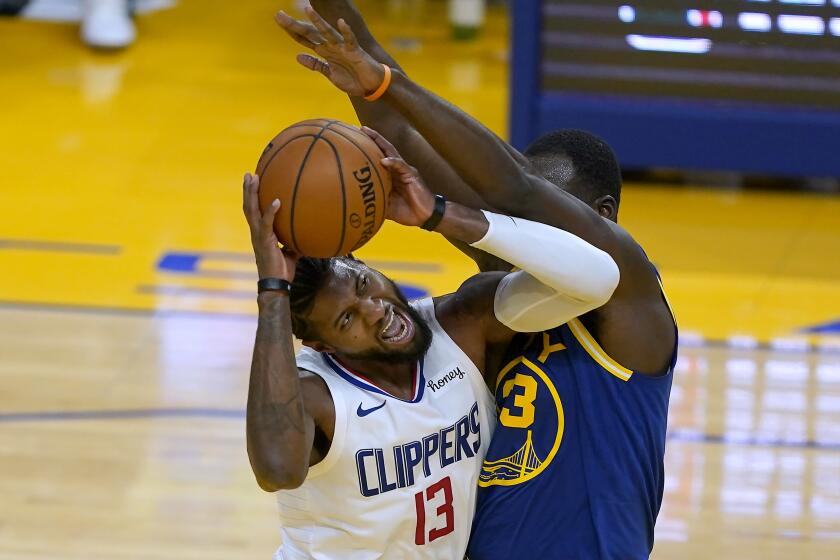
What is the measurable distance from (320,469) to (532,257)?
0.74m

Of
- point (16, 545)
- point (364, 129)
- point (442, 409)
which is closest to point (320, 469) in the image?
point (442, 409)

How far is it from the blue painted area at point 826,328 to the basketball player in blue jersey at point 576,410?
3.83 meters

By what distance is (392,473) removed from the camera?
316cm

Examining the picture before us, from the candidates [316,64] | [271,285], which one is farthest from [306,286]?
[316,64]

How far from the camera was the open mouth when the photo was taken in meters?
3.20

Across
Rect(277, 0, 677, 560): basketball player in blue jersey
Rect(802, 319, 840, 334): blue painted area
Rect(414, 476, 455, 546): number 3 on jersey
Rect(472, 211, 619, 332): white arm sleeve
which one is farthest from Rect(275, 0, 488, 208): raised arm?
Rect(802, 319, 840, 334): blue painted area

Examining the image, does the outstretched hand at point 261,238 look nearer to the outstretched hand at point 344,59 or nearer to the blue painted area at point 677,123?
the outstretched hand at point 344,59

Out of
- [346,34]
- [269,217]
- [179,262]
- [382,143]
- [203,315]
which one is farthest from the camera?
[179,262]

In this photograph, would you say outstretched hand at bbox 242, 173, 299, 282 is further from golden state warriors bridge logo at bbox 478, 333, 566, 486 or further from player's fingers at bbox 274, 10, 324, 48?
golden state warriors bridge logo at bbox 478, 333, 566, 486

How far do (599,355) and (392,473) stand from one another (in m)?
0.58

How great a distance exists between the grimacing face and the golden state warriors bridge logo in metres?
0.27

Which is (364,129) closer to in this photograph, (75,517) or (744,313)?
(75,517)

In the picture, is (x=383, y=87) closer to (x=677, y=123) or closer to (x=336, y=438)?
(x=336, y=438)

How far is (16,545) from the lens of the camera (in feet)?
16.3
